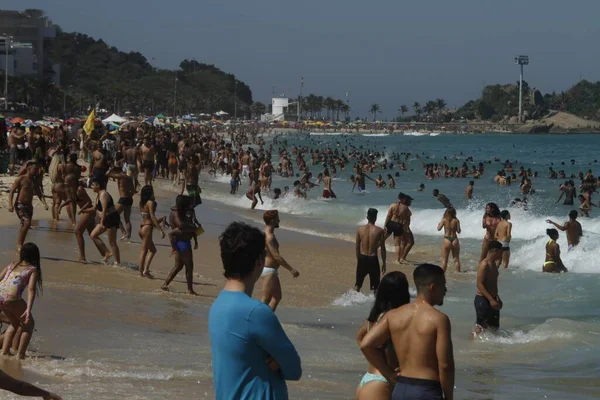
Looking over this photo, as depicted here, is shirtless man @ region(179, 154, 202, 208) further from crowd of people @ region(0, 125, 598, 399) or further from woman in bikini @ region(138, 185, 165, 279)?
woman in bikini @ region(138, 185, 165, 279)

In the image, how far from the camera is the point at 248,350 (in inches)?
133

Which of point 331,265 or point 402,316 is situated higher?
point 402,316

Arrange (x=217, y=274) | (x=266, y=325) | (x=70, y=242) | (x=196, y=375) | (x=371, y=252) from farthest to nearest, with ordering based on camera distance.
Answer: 1. (x=70, y=242)
2. (x=217, y=274)
3. (x=371, y=252)
4. (x=196, y=375)
5. (x=266, y=325)

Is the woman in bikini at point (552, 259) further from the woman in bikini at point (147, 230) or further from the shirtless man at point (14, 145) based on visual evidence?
the shirtless man at point (14, 145)

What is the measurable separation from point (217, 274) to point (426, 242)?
8.18 meters

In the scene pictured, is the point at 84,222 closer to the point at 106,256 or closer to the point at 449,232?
the point at 106,256

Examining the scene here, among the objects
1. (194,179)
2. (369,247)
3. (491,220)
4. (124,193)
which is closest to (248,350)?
(369,247)

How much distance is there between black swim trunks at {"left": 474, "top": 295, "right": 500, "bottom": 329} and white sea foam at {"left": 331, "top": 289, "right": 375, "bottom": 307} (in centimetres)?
238

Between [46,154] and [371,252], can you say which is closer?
[371,252]

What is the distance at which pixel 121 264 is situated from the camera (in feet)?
41.2

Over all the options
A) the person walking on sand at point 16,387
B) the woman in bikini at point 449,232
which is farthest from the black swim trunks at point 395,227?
the person walking on sand at point 16,387

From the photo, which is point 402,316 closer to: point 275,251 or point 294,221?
point 275,251

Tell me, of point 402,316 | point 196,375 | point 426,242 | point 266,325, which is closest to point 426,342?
point 402,316

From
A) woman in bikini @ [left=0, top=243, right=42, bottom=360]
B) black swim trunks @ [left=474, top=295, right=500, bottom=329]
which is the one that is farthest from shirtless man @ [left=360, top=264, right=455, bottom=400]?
black swim trunks @ [left=474, top=295, right=500, bottom=329]
